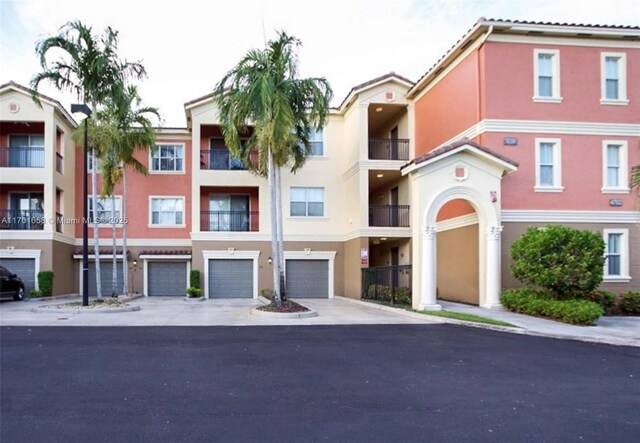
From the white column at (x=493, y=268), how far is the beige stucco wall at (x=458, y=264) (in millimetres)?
961

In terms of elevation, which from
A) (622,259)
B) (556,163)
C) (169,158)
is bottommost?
(622,259)

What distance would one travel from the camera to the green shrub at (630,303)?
1591 centimetres

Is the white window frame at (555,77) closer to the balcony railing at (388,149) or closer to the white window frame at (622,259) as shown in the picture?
the white window frame at (622,259)

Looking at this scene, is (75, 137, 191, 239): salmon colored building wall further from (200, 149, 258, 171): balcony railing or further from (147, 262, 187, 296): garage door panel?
(200, 149, 258, 171): balcony railing

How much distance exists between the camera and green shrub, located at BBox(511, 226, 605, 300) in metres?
13.5

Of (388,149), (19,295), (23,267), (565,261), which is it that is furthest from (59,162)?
(565,261)

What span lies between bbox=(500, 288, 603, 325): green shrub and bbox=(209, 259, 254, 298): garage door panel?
12.5m

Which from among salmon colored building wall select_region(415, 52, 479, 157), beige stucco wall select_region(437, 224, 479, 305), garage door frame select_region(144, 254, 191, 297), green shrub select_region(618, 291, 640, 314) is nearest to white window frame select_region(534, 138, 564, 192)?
salmon colored building wall select_region(415, 52, 479, 157)

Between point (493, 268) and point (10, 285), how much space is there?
63.8 feet

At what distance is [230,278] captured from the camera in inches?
931

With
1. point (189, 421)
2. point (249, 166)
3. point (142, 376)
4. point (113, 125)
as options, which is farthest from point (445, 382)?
point (113, 125)

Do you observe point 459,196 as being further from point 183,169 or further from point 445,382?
point 183,169

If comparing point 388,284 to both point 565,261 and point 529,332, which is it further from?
point 529,332

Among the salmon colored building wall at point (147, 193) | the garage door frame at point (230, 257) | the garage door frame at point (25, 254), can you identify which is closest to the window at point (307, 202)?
the garage door frame at point (230, 257)
